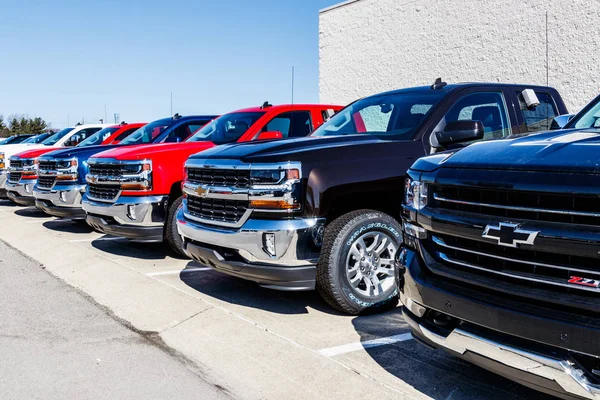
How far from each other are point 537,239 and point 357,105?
161 inches

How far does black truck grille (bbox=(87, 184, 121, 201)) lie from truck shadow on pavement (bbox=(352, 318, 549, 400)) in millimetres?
4084

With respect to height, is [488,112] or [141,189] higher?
[488,112]

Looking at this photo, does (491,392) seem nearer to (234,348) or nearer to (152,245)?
(234,348)

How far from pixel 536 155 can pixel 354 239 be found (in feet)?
6.96

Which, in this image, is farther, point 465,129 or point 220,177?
point 220,177

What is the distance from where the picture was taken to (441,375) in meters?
3.79

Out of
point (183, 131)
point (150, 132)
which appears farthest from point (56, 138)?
point (183, 131)

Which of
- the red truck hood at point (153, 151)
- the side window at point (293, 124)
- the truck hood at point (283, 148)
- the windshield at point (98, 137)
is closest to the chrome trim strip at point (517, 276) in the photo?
the truck hood at point (283, 148)

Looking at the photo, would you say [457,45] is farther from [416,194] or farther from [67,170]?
[416,194]

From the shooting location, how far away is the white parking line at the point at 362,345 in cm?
420

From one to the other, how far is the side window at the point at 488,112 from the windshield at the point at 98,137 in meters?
9.83

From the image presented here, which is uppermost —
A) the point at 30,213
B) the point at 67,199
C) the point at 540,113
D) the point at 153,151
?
the point at 540,113

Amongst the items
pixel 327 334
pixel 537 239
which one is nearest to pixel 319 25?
pixel 327 334

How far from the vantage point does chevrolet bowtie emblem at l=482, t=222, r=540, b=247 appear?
2742 mm
